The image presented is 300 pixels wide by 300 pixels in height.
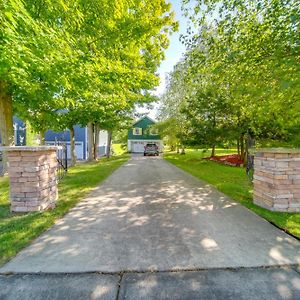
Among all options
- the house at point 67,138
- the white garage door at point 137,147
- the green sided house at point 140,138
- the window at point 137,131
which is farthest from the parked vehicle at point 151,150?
the window at point 137,131

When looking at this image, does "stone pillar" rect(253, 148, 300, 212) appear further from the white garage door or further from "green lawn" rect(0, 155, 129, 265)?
the white garage door

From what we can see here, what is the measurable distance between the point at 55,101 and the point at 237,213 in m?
8.08

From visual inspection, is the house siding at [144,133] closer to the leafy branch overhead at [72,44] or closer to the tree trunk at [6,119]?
the leafy branch overhead at [72,44]

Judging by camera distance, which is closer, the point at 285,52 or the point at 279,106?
the point at 285,52

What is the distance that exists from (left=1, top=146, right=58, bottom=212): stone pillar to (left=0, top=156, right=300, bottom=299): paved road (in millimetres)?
895

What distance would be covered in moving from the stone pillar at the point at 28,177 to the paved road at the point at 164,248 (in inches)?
35.2

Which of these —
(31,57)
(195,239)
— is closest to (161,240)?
(195,239)

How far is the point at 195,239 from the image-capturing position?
400 cm

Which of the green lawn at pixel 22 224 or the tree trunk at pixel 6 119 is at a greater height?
the tree trunk at pixel 6 119

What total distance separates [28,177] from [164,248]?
335cm

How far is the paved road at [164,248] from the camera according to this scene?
9.25ft

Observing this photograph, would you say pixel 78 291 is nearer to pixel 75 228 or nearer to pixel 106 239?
pixel 106 239

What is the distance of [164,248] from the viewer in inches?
144

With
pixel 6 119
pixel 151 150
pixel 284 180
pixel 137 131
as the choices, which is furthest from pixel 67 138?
pixel 284 180
